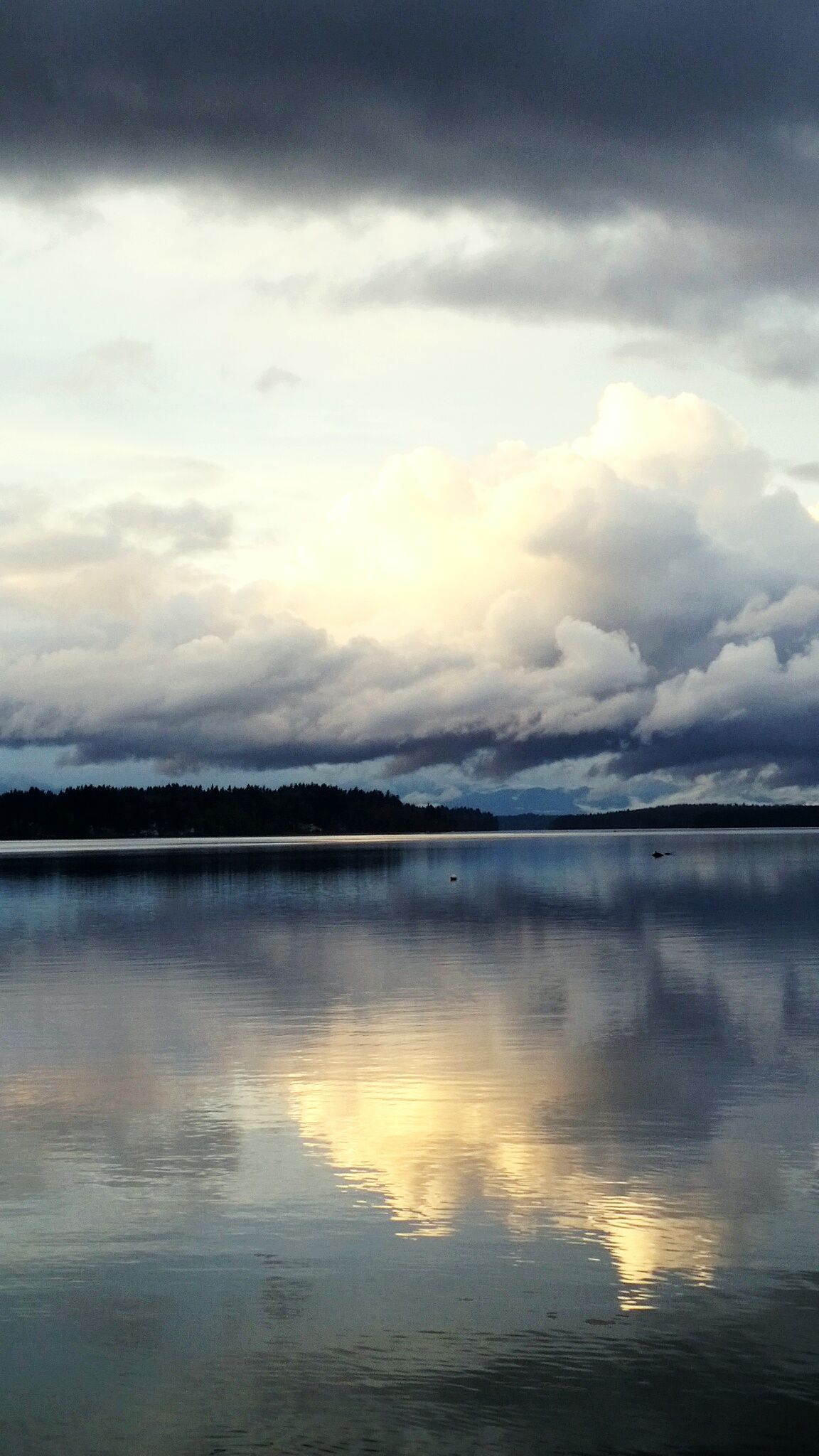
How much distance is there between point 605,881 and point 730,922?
54586 millimetres

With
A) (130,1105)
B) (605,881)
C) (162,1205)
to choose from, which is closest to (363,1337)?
(162,1205)

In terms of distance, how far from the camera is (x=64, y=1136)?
23.8m

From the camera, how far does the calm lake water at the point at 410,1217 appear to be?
1289 centimetres

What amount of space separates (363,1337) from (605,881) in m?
114

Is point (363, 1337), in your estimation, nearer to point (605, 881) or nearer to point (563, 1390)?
point (563, 1390)

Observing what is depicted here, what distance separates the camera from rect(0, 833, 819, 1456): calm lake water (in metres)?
12.9

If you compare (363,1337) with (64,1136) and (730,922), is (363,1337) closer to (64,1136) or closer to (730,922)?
(64,1136)

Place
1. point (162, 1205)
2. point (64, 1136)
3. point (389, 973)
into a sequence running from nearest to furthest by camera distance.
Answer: point (162, 1205)
point (64, 1136)
point (389, 973)

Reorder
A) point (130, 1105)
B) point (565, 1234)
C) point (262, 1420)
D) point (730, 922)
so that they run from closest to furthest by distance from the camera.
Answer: point (262, 1420)
point (565, 1234)
point (130, 1105)
point (730, 922)

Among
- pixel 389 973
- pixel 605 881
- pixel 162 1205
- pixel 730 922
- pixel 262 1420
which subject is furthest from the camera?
pixel 605 881

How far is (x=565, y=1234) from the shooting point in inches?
704

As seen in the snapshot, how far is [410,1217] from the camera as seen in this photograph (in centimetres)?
1881

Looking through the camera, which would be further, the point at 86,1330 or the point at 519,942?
the point at 519,942

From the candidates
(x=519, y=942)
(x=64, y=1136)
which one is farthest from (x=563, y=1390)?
(x=519, y=942)
